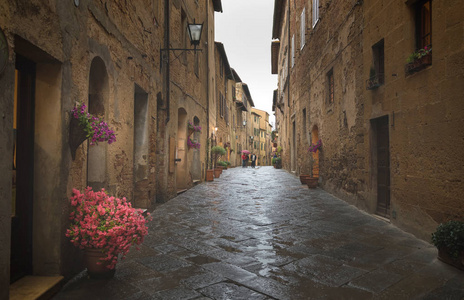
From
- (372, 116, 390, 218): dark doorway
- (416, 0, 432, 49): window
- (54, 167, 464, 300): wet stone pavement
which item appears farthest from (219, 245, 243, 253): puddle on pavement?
(416, 0, 432, 49): window

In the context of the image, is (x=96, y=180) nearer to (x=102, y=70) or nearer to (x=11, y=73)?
(x=102, y=70)

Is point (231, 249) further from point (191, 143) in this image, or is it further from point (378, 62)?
point (191, 143)

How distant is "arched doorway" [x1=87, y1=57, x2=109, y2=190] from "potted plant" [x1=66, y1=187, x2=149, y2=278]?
1.26 meters

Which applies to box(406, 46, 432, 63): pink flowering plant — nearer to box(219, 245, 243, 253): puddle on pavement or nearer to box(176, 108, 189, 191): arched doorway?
box(219, 245, 243, 253): puddle on pavement

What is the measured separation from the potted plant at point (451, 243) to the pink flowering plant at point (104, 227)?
3138 mm

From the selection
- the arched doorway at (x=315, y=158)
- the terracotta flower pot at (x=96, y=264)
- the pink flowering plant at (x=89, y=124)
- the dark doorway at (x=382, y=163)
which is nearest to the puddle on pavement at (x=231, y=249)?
the terracotta flower pot at (x=96, y=264)

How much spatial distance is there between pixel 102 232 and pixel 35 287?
25.3 inches

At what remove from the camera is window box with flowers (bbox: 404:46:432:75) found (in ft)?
14.3

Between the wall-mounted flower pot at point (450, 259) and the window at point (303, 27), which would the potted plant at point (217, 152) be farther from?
the wall-mounted flower pot at point (450, 259)

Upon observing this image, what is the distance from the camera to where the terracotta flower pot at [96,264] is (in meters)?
2.95

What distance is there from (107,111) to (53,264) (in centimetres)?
223

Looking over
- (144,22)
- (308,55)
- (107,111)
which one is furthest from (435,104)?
(308,55)

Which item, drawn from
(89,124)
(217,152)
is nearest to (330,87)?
(217,152)

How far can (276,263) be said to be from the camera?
346 cm
